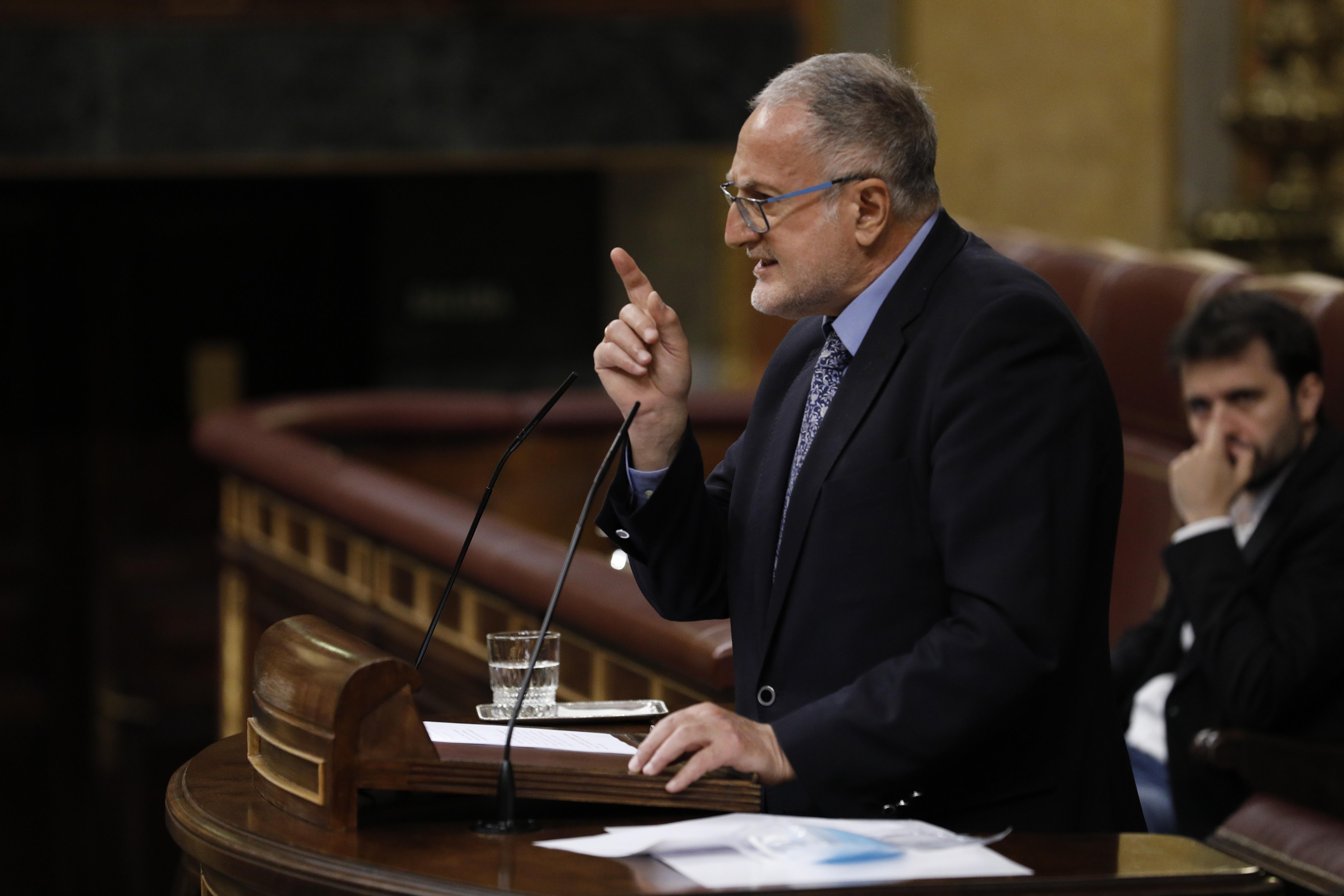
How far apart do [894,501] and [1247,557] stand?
142cm

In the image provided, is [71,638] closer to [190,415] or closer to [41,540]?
[41,540]

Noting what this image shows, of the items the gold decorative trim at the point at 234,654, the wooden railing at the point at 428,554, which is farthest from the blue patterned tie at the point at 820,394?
the gold decorative trim at the point at 234,654

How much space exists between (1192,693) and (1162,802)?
248mm

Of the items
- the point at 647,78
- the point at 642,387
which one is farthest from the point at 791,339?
the point at 647,78

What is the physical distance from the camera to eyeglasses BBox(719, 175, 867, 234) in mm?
1731

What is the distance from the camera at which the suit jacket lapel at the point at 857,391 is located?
5.71 ft

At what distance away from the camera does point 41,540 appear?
24.8ft

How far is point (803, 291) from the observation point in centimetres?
177

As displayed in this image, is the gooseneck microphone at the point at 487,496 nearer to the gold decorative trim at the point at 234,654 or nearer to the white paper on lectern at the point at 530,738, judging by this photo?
the white paper on lectern at the point at 530,738

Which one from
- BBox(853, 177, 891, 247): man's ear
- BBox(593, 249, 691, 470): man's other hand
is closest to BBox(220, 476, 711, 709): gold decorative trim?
BBox(593, 249, 691, 470): man's other hand

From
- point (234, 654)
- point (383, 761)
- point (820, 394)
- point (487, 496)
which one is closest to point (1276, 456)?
point (820, 394)

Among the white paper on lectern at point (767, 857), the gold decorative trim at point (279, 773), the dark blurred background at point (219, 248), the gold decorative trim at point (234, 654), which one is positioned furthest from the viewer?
the dark blurred background at point (219, 248)

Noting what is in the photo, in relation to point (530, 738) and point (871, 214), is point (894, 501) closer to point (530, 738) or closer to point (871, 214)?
point (871, 214)

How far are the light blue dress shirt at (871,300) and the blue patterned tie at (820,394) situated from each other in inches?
1.1
